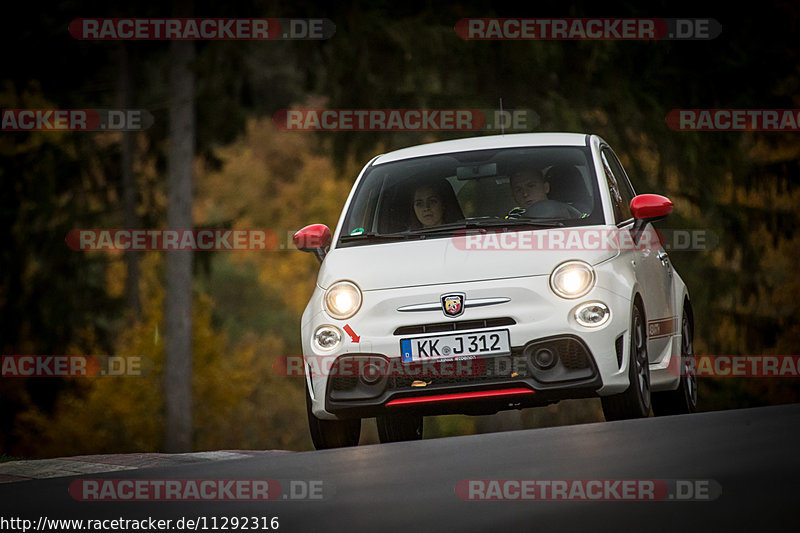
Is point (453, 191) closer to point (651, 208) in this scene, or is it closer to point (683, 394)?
point (651, 208)

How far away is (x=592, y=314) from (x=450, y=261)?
0.88m

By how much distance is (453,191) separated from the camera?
31.8 ft

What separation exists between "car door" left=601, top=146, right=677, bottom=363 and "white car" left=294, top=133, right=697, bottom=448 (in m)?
0.03

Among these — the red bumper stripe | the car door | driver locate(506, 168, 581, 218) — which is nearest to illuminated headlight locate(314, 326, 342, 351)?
the red bumper stripe

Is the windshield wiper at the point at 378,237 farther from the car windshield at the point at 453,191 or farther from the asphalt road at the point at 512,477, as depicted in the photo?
the asphalt road at the point at 512,477

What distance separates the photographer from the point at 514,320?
8023 mm

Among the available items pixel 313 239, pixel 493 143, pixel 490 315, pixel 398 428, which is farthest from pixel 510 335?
pixel 398 428

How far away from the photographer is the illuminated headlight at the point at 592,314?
804 cm

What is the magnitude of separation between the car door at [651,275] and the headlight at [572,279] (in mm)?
623

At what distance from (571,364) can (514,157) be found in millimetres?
1907

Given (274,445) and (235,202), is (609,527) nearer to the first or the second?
(274,445)

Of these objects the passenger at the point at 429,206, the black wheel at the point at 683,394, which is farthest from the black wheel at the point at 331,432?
the black wheel at the point at 683,394

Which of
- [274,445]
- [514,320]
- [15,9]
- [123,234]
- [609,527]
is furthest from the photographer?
[274,445]

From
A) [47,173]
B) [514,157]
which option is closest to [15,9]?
[47,173]
